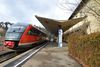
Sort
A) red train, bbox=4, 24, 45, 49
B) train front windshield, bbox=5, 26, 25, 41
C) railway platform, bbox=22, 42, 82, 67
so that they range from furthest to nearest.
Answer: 1. train front windshield, bbox=5, 26, 25, 41
2. red train, bbox=4, 24, 45, 49
3. railway platform, bbox=22, 42, 82, 67

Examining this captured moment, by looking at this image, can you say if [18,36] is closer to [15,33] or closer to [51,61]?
[15,33]

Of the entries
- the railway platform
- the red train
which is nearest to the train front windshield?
the red train

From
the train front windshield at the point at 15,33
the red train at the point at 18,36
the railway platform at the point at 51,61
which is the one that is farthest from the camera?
the train front windshield at the point at 15,33

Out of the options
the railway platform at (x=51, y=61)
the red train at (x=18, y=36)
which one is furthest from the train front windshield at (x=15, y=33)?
the railway platform at (x=51, y=61)

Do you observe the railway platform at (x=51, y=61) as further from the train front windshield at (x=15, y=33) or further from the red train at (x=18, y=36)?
the train front windshield at (x=15, y=33)

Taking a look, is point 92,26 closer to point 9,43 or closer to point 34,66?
point 9,43

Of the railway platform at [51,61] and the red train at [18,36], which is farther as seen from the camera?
the red train at [18,36]

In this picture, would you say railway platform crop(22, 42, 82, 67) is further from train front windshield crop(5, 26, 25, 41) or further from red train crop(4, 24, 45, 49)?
train front windshield crop(5, 26, 25, 41)

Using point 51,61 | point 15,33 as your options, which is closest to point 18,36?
point 15,33

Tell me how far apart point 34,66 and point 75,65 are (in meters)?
2.63

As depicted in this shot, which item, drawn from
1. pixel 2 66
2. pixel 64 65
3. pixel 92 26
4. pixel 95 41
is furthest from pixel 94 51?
pixel 92 26

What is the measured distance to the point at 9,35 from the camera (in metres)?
27.3

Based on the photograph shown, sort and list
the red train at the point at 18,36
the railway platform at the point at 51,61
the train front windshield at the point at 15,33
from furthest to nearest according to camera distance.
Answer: the train front windshield at the point at 15,33, the red train at the point at 18,36, the railway platform at the point at 51,61

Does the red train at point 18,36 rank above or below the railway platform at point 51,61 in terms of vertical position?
above
